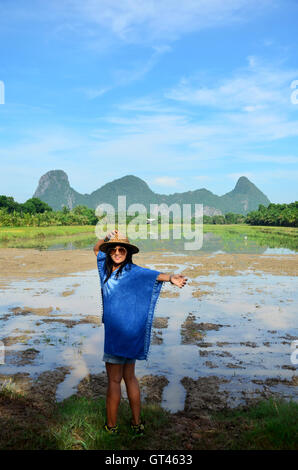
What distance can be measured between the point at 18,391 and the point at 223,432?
246 centimetres

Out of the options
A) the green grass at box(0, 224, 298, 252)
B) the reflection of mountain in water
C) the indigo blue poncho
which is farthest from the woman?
the green grass at box(0, 224, 298, 252)

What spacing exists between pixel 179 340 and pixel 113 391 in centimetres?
383

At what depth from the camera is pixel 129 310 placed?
3572 mm

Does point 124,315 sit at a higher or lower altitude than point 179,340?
higher

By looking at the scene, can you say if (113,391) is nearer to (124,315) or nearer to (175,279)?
(124,315)

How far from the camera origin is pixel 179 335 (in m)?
7.57

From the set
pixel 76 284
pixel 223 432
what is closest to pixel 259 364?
pixel 223 432

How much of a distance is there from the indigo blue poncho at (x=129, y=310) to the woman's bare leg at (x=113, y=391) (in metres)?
0.17

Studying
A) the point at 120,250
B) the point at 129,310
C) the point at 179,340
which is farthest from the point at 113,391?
the point at 179,340

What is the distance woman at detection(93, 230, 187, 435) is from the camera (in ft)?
11.6

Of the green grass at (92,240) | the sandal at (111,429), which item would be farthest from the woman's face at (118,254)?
the green grass at (92,240)

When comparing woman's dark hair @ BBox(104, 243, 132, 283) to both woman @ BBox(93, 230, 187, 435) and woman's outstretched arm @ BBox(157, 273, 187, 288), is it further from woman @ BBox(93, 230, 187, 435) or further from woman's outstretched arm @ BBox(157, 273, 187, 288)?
woman's outstretched arm @ BBox(157, 273, 187, 288)

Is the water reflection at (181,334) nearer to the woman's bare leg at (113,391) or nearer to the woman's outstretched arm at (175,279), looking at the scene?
the woman's bare leg at (113,391)
